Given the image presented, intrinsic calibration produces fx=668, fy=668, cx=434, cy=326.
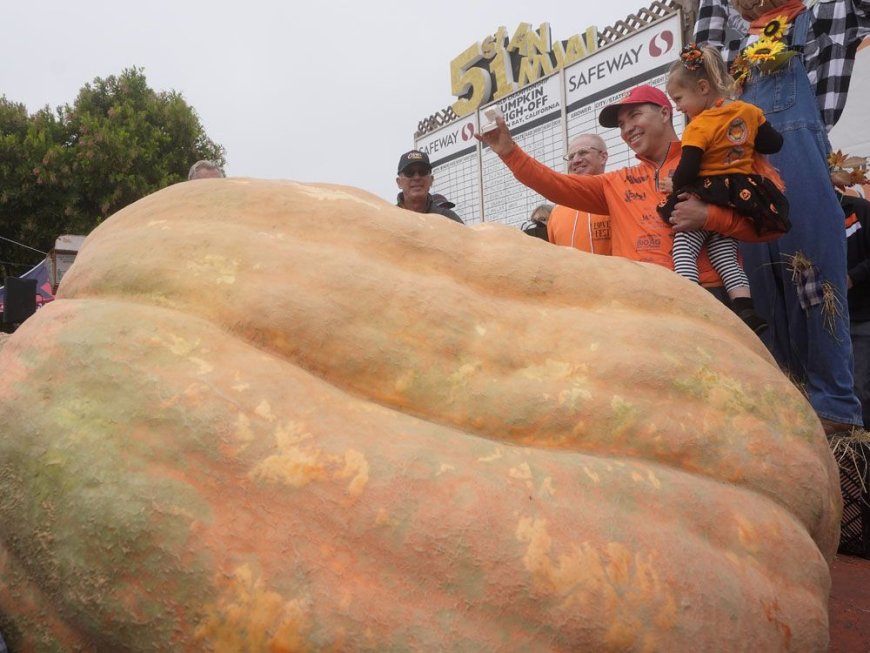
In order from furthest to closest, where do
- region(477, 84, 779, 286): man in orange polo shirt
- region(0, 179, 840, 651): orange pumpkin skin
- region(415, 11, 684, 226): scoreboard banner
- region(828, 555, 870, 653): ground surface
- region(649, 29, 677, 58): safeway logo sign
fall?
1. region(415, 11, 684, 226): scoreboard banner
2. region(649, 29, 677, 58): safeway logo sign
3. region(477, 84, 779, 286): man in orange polo shirt
4. region(828, 555, 870, 653): ground surface
5. region(0, 179, 840, 651): orange pumpkin skin

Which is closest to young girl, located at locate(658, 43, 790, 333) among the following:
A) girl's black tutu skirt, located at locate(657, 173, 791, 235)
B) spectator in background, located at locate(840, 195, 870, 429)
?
girl's black tutu skirt, located at locate(657, 173, 791, 235)

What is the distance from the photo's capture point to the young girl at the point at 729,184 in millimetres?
2654

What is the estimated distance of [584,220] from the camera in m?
3.46

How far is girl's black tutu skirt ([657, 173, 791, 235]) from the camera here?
2.64m

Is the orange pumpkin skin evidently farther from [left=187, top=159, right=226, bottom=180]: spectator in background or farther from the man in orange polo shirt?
[left=187, top=159, right=226, bottom=180]: spectator in background

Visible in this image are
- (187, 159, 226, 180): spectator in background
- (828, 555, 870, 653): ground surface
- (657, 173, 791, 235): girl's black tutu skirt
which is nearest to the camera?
(828, 555, 870, 653): ground surface

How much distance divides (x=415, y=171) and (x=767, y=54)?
2.03 m

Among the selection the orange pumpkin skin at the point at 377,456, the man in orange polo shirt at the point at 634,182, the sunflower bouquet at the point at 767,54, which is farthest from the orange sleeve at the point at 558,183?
the orange pumpkin skin at the point at 377,456

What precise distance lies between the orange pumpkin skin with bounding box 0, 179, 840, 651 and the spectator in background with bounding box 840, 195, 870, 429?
271cm

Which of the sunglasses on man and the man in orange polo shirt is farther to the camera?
the sunglasses on man

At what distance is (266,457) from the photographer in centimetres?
105

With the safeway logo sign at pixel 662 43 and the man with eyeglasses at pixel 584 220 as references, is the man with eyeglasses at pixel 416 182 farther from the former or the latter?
the safeway logo sign at pixel 662 43

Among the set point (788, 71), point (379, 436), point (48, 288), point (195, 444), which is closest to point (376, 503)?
point (379, 436)

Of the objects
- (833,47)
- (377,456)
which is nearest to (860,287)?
(833,47)
